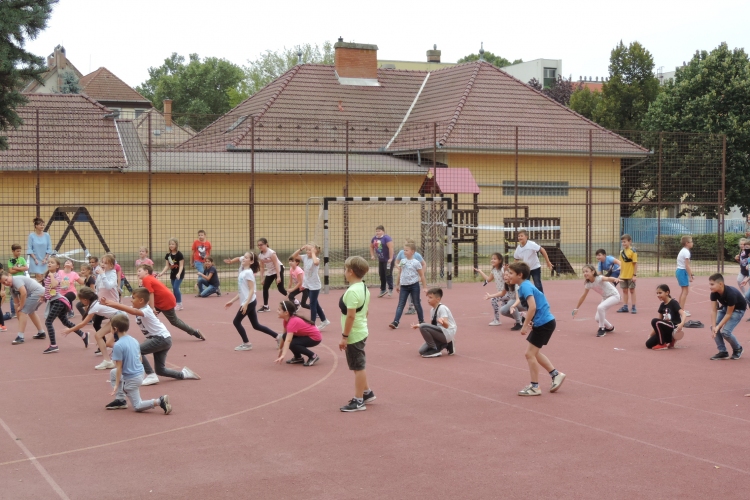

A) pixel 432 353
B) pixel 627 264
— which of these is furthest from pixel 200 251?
pixel 627 264

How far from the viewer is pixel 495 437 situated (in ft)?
26.8

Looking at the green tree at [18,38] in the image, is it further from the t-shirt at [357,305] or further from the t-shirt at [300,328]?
the t-shirt at [357,305]

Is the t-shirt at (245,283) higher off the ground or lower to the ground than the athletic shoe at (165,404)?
higher

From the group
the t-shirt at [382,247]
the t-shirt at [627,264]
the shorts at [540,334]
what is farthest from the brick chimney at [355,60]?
the shorts at [540,334]

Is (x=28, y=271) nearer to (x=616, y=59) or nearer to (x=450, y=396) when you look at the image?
(x=450, y=396)

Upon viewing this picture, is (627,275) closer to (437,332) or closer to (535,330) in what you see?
(437,332)

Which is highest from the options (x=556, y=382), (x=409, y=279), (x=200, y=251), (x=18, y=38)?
(x=18, y=38)

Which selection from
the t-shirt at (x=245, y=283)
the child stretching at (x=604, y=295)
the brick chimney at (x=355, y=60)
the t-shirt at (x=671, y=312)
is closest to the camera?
the t-shirt at (x=245, y=283)

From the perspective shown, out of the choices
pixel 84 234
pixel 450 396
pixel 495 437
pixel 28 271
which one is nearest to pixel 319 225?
pixel 84 234

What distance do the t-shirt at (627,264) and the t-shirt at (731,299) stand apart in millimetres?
5558

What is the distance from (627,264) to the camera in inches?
703

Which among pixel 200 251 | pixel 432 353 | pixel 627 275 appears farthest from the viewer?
pixel 200 251

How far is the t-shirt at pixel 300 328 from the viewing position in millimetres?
11781

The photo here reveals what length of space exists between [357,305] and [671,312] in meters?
6.51
